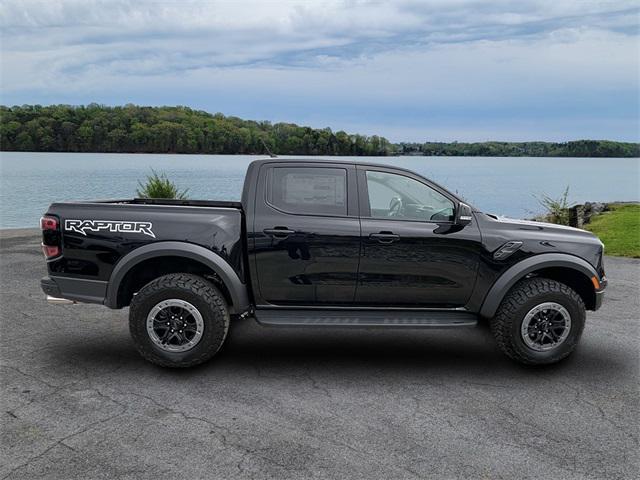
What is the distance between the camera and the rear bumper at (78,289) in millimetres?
4918

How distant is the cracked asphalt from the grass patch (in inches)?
252

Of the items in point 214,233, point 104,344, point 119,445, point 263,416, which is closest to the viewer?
point 119,445

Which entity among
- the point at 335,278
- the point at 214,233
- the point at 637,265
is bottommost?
the point at 637,265

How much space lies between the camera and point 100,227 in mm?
4840

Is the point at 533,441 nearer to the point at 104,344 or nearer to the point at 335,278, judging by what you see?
the point at 335,278

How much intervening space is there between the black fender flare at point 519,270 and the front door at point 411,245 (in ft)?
0.67

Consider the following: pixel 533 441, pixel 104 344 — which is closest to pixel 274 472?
pixel 533 441

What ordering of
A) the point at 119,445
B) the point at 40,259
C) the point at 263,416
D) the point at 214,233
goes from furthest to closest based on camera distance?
the point at 40,259, the point at 214,233, the point at 263,416, the point at 119,445

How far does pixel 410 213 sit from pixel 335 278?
929mm

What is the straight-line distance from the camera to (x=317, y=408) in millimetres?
4102

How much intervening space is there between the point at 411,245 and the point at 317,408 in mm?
1683

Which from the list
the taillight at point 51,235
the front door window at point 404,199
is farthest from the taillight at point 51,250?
the front door window at point 404,199

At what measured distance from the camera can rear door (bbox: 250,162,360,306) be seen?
16.0ft

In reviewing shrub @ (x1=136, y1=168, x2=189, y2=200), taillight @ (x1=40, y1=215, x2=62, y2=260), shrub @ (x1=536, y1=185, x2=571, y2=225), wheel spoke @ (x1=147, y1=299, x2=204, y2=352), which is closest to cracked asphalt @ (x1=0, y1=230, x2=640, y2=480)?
wheel spoke @ (x1=147, y1=299, x2=204, y2=352)
